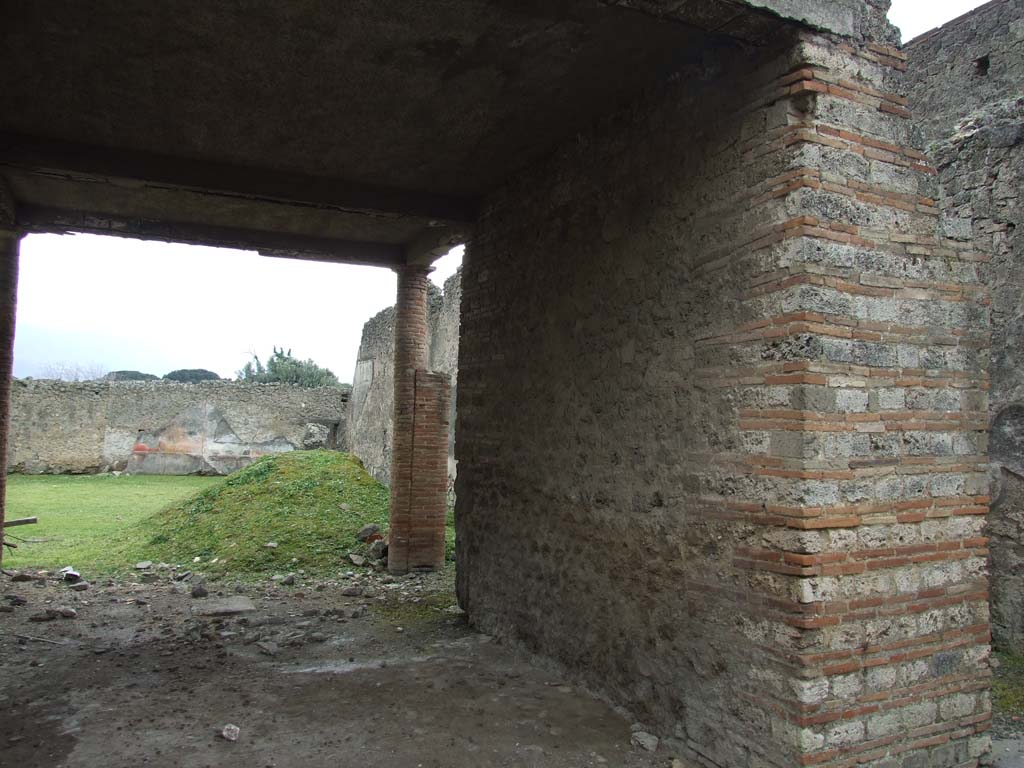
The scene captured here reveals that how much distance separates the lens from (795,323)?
3.36 m

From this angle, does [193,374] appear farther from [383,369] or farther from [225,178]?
[225,178]

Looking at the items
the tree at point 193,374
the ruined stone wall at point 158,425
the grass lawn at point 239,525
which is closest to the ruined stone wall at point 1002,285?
the grass lawn at point 239,525

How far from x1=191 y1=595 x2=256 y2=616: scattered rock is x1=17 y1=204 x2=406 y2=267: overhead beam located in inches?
141

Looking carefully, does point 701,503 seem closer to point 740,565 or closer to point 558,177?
point 740,565

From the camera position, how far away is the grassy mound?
9.63m

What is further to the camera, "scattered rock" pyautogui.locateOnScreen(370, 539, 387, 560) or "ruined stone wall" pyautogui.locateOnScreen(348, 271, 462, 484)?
"ruined stone wall" pyautogui.locateOnScreen(348, 271, 462, 484)

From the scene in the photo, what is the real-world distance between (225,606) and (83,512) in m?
8.27

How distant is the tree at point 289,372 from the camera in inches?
1364

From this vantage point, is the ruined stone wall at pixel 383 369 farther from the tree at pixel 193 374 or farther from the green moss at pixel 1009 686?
the tree at pixel 193 374

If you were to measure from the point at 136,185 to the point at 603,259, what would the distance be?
12.6 ft

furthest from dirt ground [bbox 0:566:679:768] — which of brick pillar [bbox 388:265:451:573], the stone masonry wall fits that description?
brick pillar [bbox 388:265:451:573]

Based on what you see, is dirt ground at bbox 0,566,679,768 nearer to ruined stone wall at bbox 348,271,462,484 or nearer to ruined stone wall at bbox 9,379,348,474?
ruined stone wall at bbox 348,271,462,484

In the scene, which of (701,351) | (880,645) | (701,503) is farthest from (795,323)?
(880,645)

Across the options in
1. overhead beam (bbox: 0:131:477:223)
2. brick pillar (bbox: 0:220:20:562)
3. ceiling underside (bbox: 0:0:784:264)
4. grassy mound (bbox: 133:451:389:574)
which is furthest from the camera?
grassy mound (bbox: 133:451:389:574)
